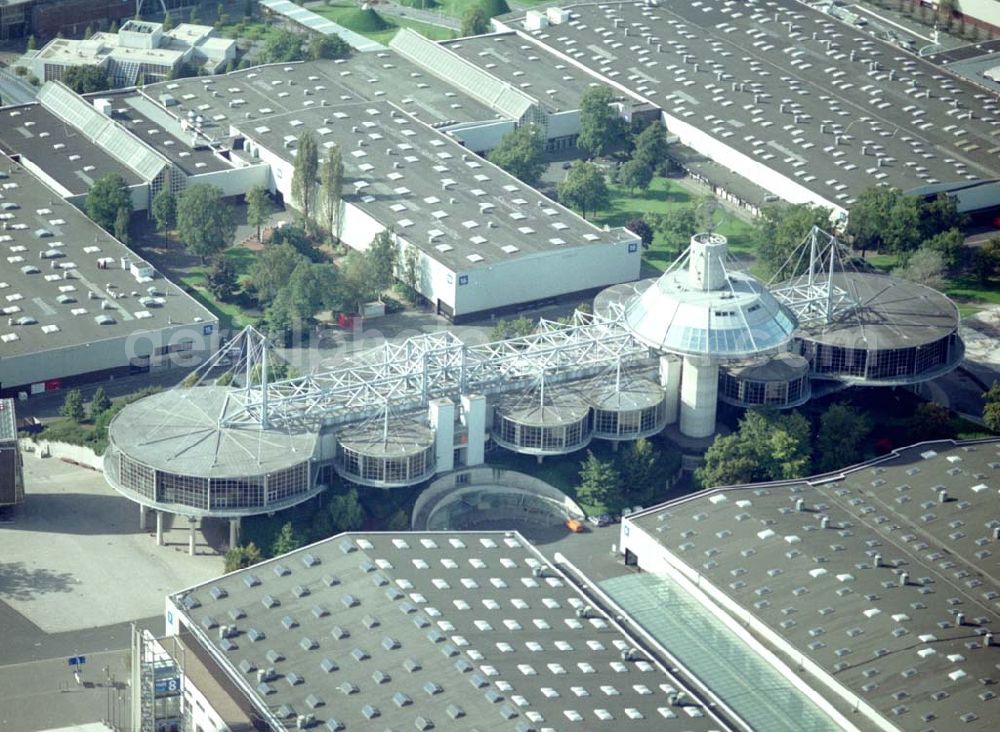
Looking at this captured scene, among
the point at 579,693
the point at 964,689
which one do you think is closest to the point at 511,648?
the point at 579,693

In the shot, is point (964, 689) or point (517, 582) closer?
point (964, 689)

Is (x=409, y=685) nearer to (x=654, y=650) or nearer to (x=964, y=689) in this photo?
(x=654, y=650)

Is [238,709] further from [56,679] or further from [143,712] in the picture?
[56,679]

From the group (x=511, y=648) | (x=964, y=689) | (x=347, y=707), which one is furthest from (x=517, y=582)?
(x=964, y=689)

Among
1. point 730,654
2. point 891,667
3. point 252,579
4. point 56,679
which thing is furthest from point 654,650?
point 56,679

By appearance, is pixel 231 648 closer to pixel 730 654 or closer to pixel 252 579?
pixel 252 579
